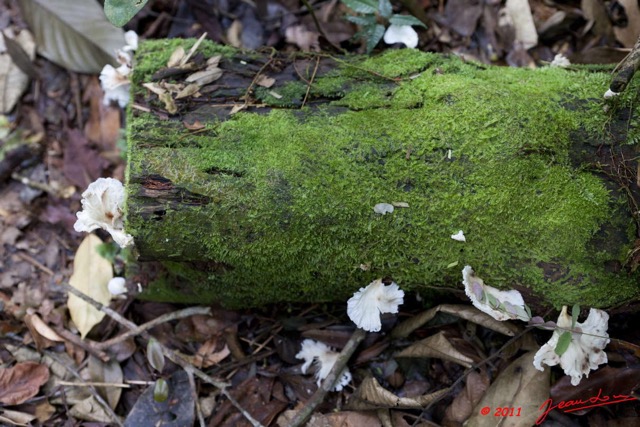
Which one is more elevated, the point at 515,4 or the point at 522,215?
the point at 515,4

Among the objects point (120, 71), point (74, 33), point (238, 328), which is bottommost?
point (238, 328)

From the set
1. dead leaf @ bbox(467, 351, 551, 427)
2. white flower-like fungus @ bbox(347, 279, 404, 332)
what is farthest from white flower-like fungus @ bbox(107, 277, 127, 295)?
dead leaf @ bbox(467, 351, 551, 427)

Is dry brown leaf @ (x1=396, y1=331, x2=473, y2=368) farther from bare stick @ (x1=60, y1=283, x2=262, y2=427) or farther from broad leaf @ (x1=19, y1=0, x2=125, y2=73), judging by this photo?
broad leaf @ (x1=19, y1=0, x2=125, y2=73)

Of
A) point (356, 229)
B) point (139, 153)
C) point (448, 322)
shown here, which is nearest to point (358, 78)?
point (356, 229)

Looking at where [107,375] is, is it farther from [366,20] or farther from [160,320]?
[366,20]

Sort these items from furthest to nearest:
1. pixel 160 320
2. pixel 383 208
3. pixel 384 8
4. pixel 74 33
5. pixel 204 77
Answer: pixel 74 33, pixel 384 8, pixel 160 320, pixel 204 77, pixel 383 208

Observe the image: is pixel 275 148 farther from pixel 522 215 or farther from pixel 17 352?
pixel 17 352

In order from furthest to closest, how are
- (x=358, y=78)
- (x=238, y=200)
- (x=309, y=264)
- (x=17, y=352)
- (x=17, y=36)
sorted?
(x=17, y=36)
(x=17, y=352)
(x=358, y=78)
(x=309, y=264)
(x=238, y=200)
